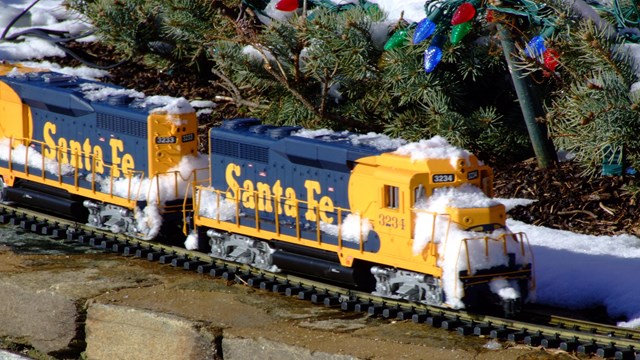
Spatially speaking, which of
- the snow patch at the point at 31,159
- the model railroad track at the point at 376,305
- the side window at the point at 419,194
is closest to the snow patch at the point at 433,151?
the side window at the point at 419,194

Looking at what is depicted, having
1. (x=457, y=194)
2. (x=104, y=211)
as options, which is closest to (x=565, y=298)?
(x=457, y=194)

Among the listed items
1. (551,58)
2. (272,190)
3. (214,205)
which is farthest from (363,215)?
(551,58)

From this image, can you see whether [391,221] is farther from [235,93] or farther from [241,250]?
[235,93]

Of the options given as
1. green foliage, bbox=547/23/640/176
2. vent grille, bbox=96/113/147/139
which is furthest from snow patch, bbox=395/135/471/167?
vent grille, bbox=96/113/147/139

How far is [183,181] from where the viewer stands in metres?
15.0

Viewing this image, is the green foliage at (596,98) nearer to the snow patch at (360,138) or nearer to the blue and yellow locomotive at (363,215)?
the blue and yellow locomotive at (363,215)

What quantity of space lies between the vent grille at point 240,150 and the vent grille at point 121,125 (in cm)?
129

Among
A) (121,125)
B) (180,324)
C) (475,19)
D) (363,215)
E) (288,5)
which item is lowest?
(180,324)

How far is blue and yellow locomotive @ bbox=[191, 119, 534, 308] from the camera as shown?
11578 millimetres

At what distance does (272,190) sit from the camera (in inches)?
546

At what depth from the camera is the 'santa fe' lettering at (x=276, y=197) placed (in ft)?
43.1

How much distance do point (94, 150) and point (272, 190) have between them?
3715mm

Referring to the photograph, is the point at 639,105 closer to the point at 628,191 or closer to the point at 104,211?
the point at 628,191

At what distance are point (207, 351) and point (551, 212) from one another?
6.34 meters
